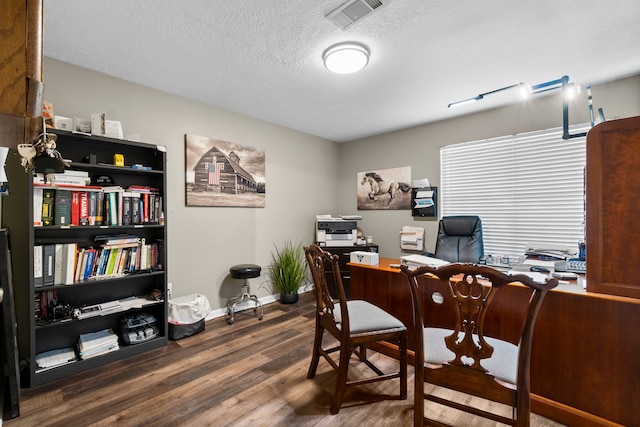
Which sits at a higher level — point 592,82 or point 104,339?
point 592,82

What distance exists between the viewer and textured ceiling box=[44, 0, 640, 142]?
1.78 metres

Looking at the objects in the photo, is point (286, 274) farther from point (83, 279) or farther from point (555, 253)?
point (555, 253)

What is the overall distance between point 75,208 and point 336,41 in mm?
2368

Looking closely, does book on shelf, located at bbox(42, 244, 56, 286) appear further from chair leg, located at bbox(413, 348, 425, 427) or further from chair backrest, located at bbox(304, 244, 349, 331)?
chair leg, located at bbox(413, 348, 425, 427)

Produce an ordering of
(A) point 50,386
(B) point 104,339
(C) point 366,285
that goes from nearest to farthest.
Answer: (A) point 50,386 → (B) point 104,339 → (C) point 366,285

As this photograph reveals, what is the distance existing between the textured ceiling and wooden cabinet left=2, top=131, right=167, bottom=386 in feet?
2.46

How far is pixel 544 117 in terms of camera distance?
10.2 feet

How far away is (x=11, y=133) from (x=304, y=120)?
147 inches

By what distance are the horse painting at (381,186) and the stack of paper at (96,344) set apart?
361cm

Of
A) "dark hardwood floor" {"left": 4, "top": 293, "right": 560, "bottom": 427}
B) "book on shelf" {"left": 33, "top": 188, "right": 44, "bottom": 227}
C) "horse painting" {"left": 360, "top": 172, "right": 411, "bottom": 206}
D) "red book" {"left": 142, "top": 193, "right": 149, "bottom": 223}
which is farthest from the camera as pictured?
"horse painting" {"left": 360, "top": 172, "right": 411, "bottom": 206}

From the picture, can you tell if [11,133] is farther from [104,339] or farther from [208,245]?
[208,245]

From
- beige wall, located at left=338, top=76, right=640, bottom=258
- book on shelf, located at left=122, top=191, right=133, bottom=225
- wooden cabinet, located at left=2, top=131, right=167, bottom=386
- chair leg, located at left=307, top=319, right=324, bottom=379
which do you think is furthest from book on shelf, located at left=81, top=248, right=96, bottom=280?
beige wall, located at left=338, top=76, right=640, bottom=258

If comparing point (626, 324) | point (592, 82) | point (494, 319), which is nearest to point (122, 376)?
point (494, 319)

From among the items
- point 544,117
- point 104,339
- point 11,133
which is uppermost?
point 544,117
